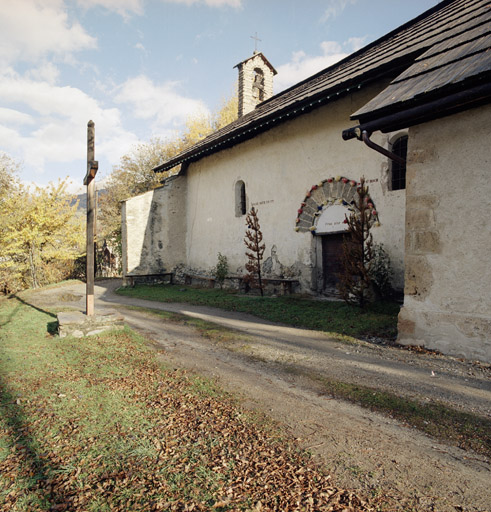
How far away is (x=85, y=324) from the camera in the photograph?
18.5 ft

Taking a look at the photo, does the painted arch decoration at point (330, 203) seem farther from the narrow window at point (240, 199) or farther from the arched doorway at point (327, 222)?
the narrow window at point (240, 199)

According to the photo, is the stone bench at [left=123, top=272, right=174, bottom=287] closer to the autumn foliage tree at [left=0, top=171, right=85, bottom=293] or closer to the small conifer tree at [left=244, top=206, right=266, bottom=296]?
the autumn foliage tree at [left=0, top=171, right=85, bottom=293]

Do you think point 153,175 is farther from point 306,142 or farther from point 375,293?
point 375,293

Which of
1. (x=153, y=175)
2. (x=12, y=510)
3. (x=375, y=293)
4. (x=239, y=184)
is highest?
(x=153, y=175)

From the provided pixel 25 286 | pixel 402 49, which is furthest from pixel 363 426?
pixel 25 286

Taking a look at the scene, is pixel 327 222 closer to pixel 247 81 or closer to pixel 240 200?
pixel 240 200

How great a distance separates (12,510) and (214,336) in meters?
4.08

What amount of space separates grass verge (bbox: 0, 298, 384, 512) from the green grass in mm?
3330

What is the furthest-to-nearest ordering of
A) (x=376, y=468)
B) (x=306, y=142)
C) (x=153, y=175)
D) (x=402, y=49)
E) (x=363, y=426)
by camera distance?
(x=153, y=175)
(x=306, y=142)
(x=402, y=49)
(x=363, y=426)
(x=376, y=468)

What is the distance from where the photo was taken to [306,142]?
9.69m

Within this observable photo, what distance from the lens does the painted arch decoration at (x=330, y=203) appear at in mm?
8460

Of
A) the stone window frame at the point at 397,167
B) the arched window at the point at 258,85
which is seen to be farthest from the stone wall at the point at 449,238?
the arched window at the point at 258,85

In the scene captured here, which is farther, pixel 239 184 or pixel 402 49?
pixel 239 184

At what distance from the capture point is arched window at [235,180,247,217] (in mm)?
12445
